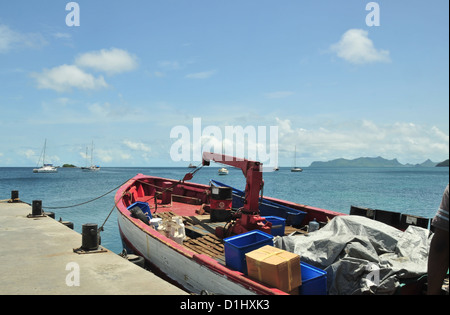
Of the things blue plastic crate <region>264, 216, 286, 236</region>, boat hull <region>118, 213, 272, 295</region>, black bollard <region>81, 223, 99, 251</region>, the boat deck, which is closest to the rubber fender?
boat hull <region>118, 213, 272, 295</region>

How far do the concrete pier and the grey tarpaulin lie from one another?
2.29 m

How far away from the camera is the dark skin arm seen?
2209mm

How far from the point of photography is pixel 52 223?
1096 cm

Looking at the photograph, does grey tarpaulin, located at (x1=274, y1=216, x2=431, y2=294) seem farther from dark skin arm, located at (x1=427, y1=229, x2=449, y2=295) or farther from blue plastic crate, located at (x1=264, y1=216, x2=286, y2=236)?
dark skin arm, located at (x1=427, y1=229, x2=449, y2=295)

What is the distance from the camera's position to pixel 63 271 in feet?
20.9

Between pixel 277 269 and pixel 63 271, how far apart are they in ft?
14.7

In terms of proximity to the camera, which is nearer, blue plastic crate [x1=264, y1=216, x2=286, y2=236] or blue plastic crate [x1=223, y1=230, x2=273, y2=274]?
blue plastic crate [x1=223, y1=230, x2=273, y2=274]

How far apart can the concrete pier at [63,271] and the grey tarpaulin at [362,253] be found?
2.29 metres

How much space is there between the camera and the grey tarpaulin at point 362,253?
15.0 feet

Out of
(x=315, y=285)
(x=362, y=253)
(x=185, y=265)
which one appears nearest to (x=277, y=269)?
(x=315, y=285)

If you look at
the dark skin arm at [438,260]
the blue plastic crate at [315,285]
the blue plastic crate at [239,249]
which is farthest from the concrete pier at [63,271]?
the dark skin arm at [438,260]

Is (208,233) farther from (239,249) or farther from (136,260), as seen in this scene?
(239,249)
